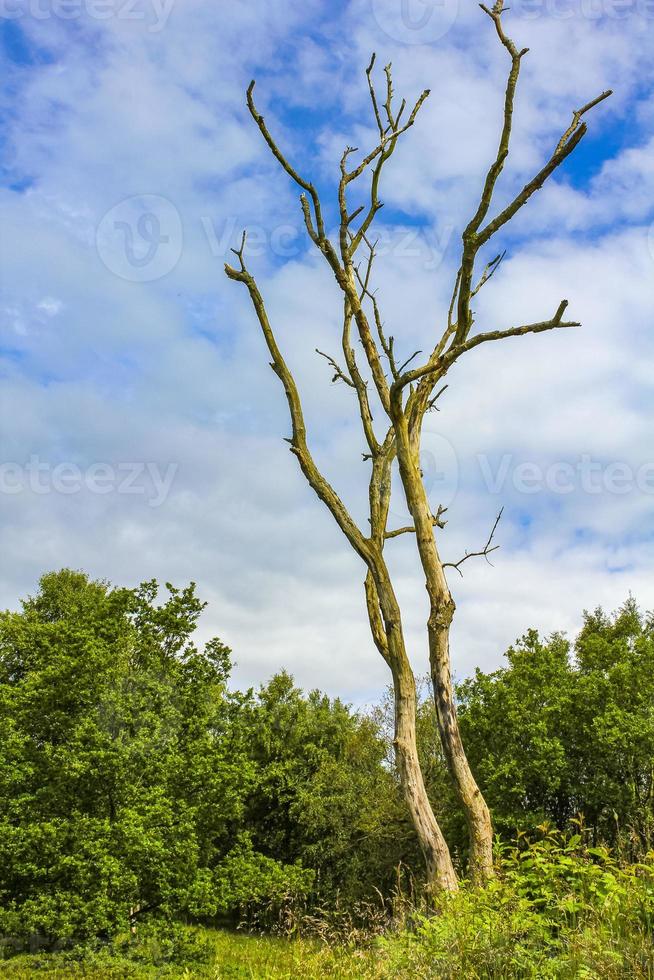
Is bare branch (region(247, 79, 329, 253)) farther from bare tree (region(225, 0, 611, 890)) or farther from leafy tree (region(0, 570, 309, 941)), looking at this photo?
leafy tree (region(0, 570, 309, 941))

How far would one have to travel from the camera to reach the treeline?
641 inches

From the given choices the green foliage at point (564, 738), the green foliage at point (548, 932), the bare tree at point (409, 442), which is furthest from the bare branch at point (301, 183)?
the green foliage at point (564, 738)

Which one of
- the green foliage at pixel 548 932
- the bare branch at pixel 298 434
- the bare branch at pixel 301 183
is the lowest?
the green foliage at pixel 548 932

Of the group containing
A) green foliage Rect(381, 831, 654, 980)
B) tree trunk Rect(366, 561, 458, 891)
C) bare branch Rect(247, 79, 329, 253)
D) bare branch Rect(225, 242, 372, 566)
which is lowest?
green foliage Rect(381, 831, 654, 980)

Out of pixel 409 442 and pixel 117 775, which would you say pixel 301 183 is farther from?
pixel 117 775

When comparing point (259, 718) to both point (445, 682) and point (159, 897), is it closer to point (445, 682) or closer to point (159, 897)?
point (159, 897)

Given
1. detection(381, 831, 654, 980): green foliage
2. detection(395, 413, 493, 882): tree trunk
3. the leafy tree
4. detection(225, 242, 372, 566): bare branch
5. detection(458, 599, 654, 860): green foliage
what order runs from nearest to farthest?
detection(381, 831, 654, 980): green foliage
detection(395, 413, 493, 882): tree trunk
detection(225, 242, 372, 566): bare branch
the leafy tree
detection(458, 599, 654, 860): green foliage

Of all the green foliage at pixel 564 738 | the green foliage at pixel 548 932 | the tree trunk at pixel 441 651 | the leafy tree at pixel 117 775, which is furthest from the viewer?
the green foliage at pixel 564 738

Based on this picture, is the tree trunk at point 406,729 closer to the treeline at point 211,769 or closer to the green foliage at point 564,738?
the treeline at point 211,769

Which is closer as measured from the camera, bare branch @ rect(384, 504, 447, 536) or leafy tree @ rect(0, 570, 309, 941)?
bare branch @ rect(384, 504, 447, 536)

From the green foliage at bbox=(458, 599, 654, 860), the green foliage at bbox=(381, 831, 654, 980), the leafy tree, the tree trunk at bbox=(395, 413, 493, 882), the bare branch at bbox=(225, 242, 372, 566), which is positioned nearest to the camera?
the green foliage at bbox=(381, 831, 654, 980)

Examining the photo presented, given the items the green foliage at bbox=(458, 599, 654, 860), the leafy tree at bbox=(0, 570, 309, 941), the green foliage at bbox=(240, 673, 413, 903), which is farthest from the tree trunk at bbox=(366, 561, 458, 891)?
A: the green foliage at bbox=(240, 673, 413, 903)

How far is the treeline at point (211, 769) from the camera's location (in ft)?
53.4

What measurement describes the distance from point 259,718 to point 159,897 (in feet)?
29.6
